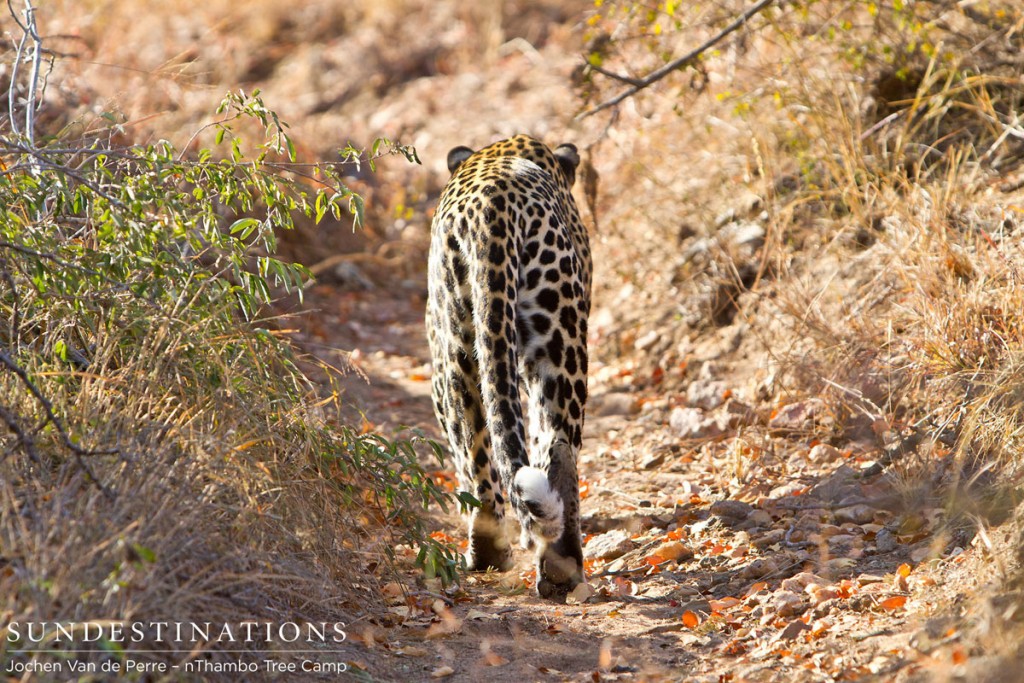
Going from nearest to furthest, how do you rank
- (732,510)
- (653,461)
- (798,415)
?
(732,510)
(798,415)
(653,461)

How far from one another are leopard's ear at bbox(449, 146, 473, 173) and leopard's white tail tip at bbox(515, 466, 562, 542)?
2.76 metres

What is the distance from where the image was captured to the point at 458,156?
21.9ft

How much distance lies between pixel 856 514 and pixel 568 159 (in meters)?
2.89

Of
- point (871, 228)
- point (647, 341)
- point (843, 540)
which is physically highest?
point (647, 341)

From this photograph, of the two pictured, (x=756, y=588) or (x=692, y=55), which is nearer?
(x=756, y=588)

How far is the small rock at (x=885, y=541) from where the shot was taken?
4.65 m

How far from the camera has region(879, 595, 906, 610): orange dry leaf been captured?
13.4 feet

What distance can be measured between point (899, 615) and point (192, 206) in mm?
3433

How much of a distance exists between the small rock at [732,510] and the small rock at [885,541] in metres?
0.73

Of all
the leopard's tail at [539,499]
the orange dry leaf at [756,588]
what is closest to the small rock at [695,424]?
the orange dry leaf at [756,588]

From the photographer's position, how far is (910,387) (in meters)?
5.45

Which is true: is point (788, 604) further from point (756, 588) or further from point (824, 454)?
point (824, 454)

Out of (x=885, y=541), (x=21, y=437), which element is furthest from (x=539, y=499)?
(x=21, y=437)

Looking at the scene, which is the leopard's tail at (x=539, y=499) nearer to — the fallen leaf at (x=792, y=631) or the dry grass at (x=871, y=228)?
the fallen leaf at (x=792, y=631)
